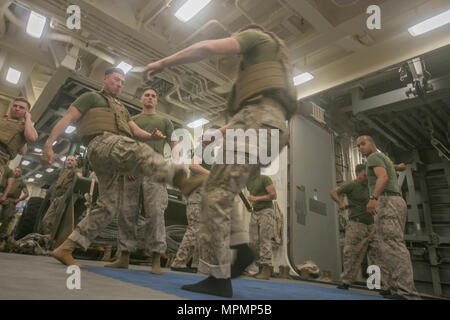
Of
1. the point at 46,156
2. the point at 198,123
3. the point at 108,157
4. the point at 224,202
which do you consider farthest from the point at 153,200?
the point at 198,123

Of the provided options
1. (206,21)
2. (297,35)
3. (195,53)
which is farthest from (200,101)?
(195,53)

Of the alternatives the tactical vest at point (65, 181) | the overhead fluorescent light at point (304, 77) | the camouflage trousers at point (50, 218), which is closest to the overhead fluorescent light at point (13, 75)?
the tactical vest at point (65, 181)

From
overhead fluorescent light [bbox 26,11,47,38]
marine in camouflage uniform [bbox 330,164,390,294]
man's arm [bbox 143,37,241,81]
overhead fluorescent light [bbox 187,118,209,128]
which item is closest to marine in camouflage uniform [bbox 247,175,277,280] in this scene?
marine in camouflage uniform [bbox 330,164,390,294]

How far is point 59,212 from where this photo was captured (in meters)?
3.92

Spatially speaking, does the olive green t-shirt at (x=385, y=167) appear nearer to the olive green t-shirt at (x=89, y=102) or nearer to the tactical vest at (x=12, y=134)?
the olive green t-shirt at (x=89, y=102)

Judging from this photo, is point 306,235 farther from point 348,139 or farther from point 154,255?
point 154,255

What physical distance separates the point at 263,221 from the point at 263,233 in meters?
0.19

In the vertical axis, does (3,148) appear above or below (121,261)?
above

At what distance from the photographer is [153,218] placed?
2668 mm

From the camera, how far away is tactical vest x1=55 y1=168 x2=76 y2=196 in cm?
534

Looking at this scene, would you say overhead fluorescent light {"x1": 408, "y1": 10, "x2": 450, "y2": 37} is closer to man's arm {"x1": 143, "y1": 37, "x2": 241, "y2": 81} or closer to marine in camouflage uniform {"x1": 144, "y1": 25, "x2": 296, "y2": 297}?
marine in camouflage uniform {"x1": 144, "y1": 25, "x2": 296, "y2": 297}

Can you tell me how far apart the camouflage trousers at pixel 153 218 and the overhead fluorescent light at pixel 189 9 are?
3419 millimetres

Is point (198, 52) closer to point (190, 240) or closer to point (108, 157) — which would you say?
point (108, 157)

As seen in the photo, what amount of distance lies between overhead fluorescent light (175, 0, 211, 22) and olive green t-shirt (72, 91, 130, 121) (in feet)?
9.98
